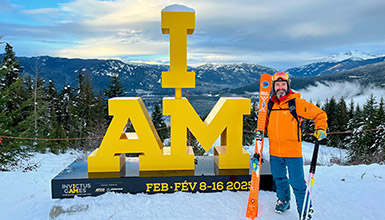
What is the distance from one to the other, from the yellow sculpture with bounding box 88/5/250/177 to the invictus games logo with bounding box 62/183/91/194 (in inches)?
16.1

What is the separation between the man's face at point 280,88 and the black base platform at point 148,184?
2.18 metres

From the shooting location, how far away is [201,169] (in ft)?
21.5

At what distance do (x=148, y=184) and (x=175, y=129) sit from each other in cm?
143

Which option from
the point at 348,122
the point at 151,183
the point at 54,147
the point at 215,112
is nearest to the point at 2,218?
the point at 151,183

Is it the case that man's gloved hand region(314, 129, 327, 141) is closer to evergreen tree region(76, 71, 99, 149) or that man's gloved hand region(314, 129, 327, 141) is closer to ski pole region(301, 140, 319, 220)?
ski pole region(301, 140, 319, 220)

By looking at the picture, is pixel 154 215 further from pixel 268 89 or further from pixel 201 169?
pixel 268 89

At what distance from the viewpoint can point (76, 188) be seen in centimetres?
578

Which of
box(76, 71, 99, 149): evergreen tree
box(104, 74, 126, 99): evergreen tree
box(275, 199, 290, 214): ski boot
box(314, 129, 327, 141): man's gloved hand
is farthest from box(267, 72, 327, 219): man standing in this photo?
box(76, 71, 99, 149): evergreen tree

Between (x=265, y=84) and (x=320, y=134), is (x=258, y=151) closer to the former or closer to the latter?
(x=320, y=134)

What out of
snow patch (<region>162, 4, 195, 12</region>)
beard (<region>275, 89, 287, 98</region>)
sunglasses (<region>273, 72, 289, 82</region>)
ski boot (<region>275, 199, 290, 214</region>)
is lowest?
ski boot (<region>275, 199, 290, 214</region>)

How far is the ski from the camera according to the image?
16.0 ft

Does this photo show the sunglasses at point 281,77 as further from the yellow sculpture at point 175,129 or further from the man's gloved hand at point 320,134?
the yellow sculpture at point 175,129

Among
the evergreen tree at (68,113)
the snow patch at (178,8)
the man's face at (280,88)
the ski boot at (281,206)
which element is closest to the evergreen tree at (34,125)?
the evergreen tree at (68,113)

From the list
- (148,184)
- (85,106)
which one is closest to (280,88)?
(148,184)
